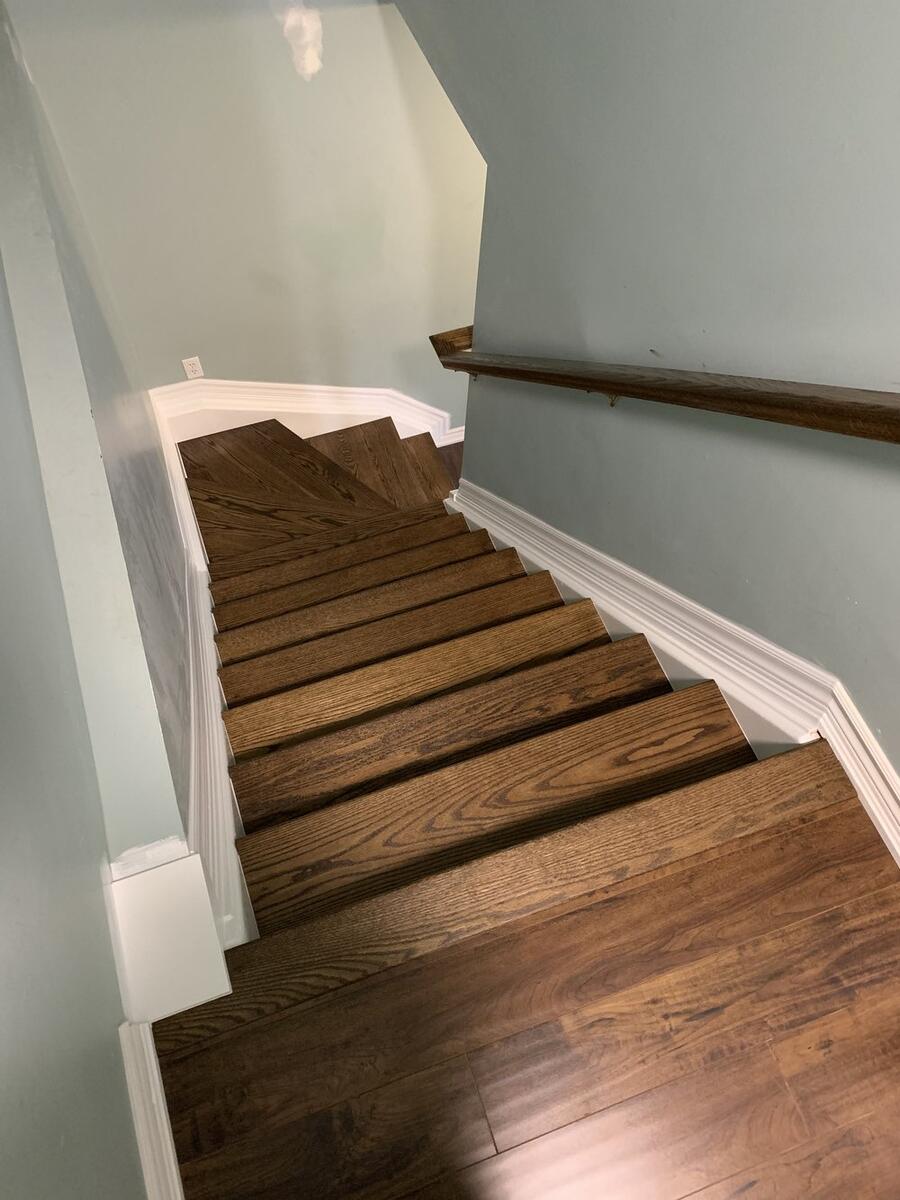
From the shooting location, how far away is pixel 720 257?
48.1 inches

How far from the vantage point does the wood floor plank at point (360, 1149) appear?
3.17 feet

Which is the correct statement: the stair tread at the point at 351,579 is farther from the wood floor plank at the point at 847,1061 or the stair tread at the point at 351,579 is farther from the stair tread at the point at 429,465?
the wood floor plank at the point at 847,1061

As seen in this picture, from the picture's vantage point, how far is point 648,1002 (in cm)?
110

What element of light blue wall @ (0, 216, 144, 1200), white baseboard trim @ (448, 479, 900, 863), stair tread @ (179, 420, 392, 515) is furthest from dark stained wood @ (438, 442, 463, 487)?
light blue wall @ (0, 216, 144, 1200)

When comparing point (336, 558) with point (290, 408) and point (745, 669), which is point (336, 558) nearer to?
point (290, 408)

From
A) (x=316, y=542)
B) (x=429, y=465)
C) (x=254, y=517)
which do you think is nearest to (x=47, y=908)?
(x=316, y=542)

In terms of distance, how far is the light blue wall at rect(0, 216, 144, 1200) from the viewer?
63 cm

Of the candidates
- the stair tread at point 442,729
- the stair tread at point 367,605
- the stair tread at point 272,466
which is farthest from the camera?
the stair tread at point 272,466

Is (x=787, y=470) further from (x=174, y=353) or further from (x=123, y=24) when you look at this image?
(x=174, y=353)

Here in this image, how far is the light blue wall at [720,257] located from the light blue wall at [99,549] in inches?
Answer: 40.3

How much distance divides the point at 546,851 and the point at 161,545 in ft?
4.00

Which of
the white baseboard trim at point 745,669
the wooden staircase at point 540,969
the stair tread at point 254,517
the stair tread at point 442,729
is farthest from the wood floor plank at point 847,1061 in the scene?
the stair tread at point 254,517

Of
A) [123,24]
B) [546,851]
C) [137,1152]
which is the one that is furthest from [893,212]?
[123,24]

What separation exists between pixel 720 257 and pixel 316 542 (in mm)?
2072
